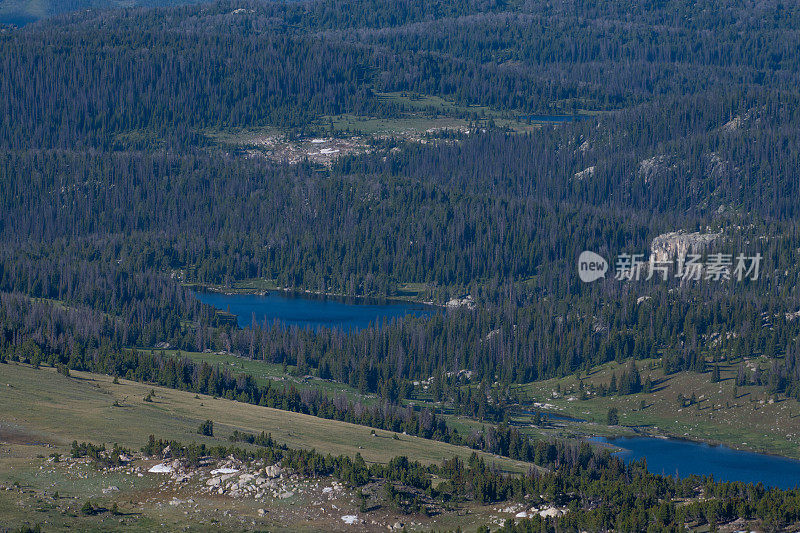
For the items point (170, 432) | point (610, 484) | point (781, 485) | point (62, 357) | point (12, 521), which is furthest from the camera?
point (62, 357)

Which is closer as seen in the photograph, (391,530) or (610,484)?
(391,530)

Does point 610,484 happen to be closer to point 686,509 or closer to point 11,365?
point 686,509

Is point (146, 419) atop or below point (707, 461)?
atop

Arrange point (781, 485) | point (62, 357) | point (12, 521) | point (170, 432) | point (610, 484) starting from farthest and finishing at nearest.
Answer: point (62, 357) < point (781, 485) < point (170, 432) < point (610, 484) < point (12, 521)

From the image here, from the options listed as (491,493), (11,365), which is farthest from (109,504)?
(11,365)

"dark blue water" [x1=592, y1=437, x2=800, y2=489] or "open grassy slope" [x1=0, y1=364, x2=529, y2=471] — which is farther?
"dark blue water" [x1=592, y1=437, x2=800, y2=489]

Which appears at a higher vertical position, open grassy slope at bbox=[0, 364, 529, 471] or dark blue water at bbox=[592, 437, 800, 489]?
open grassy slope at bbox=[0, 364, 529, 471]

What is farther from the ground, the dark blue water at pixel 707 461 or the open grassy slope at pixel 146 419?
the open grassy slope at pixel 146 419

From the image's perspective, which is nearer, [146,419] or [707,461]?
[146,419]
